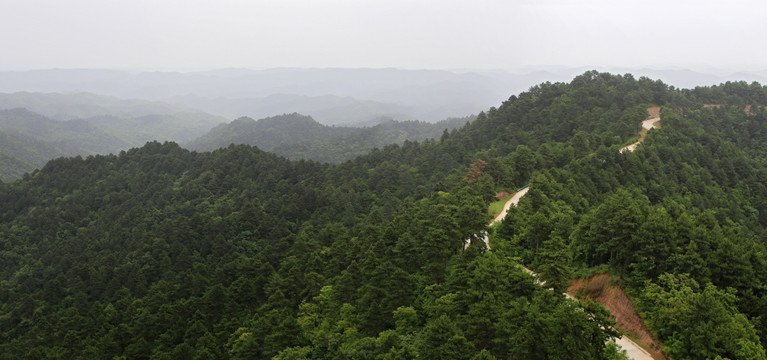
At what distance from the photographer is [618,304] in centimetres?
1934

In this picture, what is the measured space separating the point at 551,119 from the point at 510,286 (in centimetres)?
4930

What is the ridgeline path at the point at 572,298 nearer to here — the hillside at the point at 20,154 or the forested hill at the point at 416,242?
the forested hill at the point at 416,242

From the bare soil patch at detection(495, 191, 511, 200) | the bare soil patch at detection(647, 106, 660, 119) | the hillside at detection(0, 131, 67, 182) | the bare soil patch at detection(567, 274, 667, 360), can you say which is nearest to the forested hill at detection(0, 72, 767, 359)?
the bare soil patch at detection(567, 274, 667, 360)

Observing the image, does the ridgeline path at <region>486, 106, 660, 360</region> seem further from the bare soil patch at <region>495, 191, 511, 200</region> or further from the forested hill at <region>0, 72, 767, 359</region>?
the forested hill at <region>0, 72, 767, 359</region>

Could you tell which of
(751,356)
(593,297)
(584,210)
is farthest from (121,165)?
(751,356)

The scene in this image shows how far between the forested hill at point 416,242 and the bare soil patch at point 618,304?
0.53 m

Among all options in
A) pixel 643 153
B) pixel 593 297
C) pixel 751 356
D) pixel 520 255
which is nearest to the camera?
pixel 751 356

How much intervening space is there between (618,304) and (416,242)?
33.8 ft

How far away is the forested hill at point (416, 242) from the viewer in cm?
1730

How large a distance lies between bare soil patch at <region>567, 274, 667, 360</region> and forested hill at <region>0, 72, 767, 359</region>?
527 millimetres

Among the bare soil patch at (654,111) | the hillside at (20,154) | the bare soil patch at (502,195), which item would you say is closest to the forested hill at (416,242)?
the bare soil patch at (502,195)

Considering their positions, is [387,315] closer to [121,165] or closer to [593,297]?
[593,297]

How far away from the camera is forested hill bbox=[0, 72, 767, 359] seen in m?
17.3

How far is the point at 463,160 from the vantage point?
2435 inches
